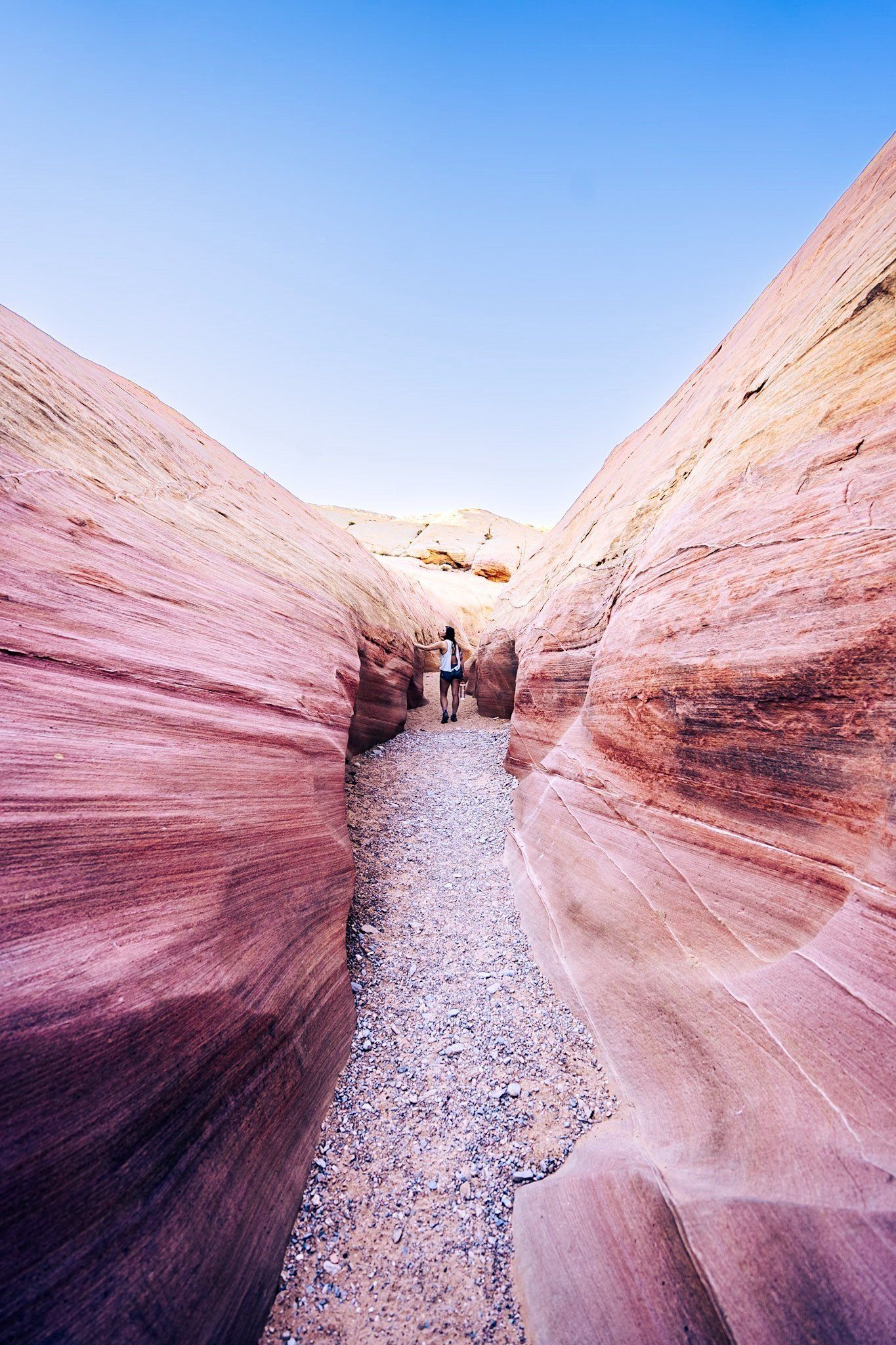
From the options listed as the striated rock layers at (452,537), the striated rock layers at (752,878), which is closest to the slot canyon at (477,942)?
the striated rock layers at (752,878)

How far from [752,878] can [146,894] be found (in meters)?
3.80

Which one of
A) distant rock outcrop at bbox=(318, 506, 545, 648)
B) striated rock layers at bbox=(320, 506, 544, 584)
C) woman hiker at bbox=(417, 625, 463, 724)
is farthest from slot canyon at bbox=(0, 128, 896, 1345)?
striated rock layers at bbox=(320, 506, 544, 584)

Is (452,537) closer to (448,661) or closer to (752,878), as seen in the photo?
(448,661)

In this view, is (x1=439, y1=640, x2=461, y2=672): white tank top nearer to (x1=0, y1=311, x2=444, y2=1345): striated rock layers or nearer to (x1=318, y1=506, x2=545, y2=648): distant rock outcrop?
(x1=0, y1=311, x2=444, y2=1345): striated rock layers

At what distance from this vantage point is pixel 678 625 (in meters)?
4.23

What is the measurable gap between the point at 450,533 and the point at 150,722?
34.9 m

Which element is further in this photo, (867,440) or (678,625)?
(678,625)

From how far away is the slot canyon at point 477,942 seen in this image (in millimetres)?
2182

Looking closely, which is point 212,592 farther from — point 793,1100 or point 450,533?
point 450,533

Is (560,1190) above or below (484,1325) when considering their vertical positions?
above

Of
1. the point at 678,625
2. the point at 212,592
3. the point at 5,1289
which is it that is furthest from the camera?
the point at 212,592

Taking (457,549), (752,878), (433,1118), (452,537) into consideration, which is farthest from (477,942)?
(452,537)

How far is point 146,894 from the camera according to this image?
2832 mm

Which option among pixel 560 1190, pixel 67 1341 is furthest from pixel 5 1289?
pixel 560 1190
